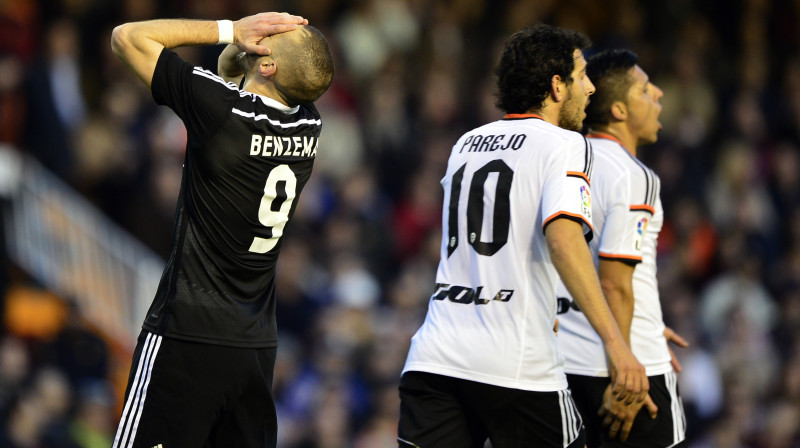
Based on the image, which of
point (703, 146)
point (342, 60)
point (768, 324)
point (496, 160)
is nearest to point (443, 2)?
point (342, 60)

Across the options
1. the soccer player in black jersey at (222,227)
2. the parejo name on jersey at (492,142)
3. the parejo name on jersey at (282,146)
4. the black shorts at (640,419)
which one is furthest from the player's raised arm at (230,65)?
the black shorts at (640,419)

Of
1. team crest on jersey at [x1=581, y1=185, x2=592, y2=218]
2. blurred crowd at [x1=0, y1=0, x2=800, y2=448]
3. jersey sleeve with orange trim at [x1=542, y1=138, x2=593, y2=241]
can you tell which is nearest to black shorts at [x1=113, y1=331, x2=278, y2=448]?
jersey sleeve with orange trim at [x1=542, y1=138, x2=593, y2=241]

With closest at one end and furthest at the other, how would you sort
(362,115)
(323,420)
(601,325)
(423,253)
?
(601,325) < (323,420) < (423,253) < (362,115)

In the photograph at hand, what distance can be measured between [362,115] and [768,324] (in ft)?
15.4

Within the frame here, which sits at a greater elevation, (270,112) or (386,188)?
(270,112)

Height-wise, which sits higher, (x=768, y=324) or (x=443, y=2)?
(x=443, y=2)

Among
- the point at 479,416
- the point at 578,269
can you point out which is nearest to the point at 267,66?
the point at 578,269

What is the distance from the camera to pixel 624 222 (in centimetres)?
491

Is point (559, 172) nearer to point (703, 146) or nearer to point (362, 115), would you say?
point (362, 115)

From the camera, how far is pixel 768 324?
11.5 meters

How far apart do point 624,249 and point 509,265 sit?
2.32ft

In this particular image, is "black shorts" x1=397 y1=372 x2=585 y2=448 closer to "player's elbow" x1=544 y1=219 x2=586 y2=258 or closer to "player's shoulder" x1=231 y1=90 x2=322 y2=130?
"player's elbow" x1=544 y1=219 x2=586 y2=258

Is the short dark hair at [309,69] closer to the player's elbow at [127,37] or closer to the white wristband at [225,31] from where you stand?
the white wristband at [225,31]

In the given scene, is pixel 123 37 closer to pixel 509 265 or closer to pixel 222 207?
pixel 222 207
